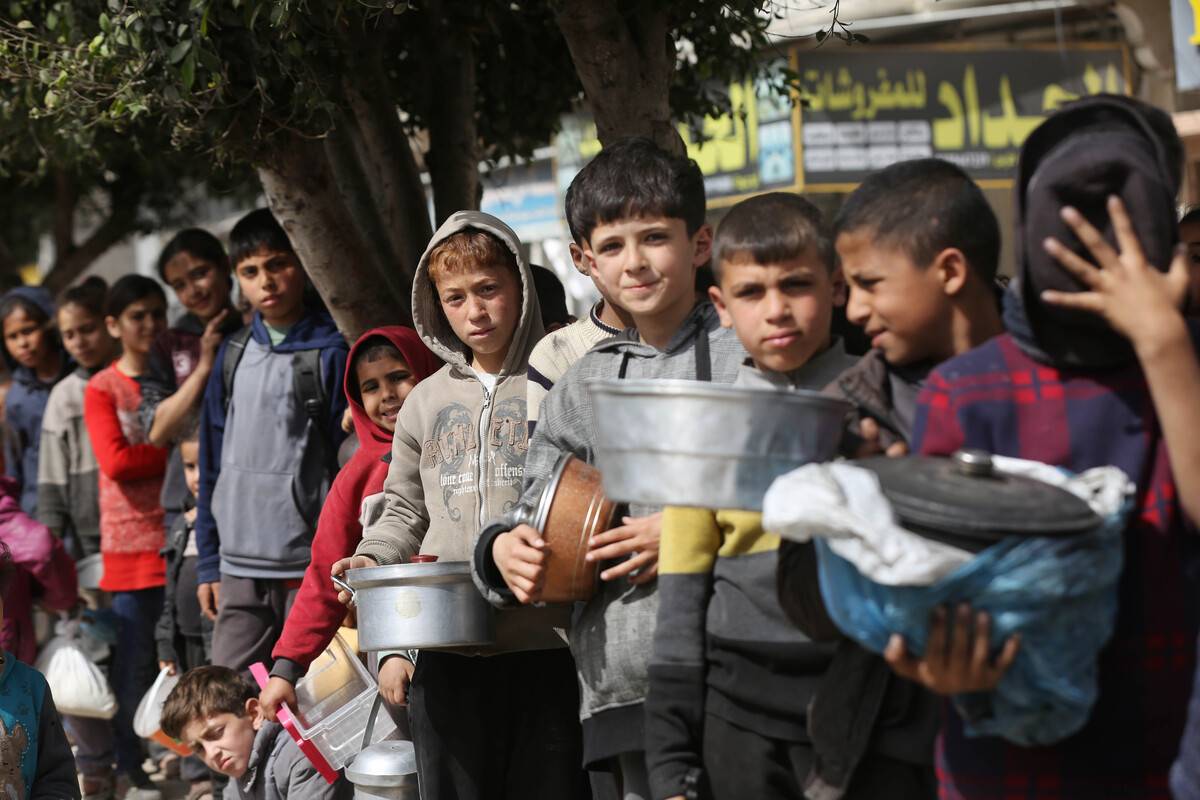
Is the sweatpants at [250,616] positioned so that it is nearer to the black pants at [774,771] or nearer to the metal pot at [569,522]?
the metal pot at [569,522]

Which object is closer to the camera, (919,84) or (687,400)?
(687,400)

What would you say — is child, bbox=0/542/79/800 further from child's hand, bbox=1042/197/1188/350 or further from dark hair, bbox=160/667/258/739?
child's hand, bbox=1042/197/1188/350

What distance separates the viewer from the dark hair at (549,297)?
4797mm

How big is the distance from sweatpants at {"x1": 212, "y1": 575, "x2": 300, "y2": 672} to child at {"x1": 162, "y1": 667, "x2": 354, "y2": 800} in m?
0.27

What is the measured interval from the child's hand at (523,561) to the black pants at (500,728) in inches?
32.2

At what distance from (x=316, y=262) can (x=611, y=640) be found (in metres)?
2.95

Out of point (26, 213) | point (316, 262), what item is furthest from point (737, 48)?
point (26, 213)

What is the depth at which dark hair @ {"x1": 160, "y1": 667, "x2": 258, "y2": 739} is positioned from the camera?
17.1 ft

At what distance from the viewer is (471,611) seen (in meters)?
3.69

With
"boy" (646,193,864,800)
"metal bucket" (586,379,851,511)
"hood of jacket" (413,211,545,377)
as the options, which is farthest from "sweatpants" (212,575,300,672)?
"metal bucket" (586,379,851,511)

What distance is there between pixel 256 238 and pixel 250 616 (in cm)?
149

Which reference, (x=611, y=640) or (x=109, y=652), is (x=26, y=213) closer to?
(x=109, y=652)

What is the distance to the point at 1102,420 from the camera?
2281mm

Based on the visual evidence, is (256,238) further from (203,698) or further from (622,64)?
(203,698)
